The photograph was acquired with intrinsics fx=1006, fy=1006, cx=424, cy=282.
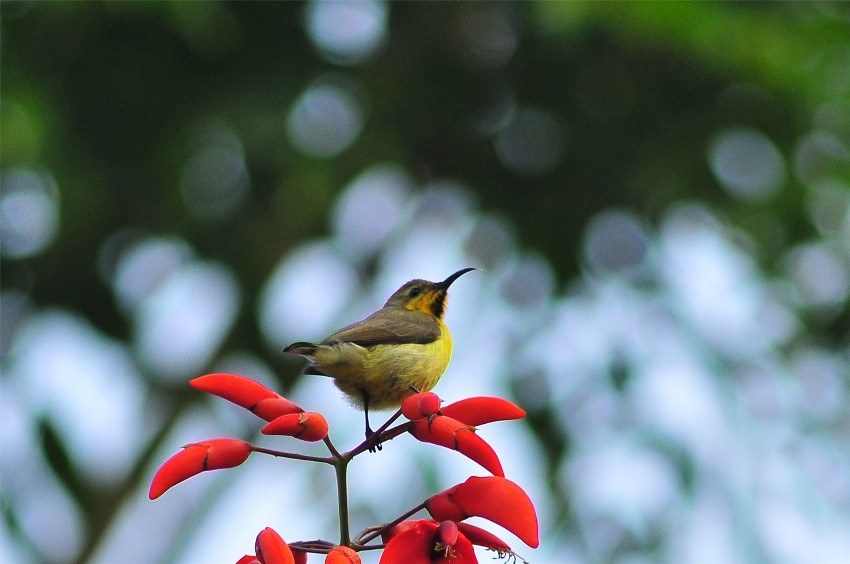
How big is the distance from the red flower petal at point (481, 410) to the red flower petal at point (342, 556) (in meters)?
0.34

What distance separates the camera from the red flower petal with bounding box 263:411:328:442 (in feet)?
5.30

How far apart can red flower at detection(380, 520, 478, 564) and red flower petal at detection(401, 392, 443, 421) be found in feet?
0.59

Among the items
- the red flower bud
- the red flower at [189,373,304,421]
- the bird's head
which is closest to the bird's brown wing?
the bird's head

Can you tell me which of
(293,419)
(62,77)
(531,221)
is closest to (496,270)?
(531,221)

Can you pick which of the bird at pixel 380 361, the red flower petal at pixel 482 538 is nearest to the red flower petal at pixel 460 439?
the red flower petal at pixel 482 538

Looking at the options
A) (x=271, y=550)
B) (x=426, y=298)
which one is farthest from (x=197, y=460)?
(x=426, y=298)

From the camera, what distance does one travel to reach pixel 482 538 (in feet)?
5.65

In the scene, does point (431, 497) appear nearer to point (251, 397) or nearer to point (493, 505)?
point (493, 505)

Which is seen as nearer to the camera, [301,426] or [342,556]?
[342,556]

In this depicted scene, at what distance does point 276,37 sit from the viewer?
593 centimetres

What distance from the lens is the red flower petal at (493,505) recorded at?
153 centimetres

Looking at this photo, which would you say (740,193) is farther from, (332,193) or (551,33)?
(332,193)

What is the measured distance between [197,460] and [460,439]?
0.43m

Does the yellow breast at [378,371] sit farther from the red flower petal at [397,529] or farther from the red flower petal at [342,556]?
the red flower petal at [342,556]
